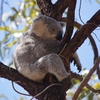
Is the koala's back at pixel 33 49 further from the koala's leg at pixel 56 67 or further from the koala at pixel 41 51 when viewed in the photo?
the koala's leg at pixel 56 67

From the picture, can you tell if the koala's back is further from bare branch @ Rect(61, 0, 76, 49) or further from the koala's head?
bare branch @ Rect(61, 0, 76, 49)

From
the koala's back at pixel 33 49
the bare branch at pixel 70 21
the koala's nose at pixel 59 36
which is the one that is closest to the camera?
the bare branch at pixel 70 21

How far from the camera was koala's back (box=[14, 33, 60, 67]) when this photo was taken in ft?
9.26

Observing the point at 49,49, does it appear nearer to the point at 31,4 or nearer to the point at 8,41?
the point at 8,41

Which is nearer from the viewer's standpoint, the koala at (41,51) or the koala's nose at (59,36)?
the koala at (41,51)

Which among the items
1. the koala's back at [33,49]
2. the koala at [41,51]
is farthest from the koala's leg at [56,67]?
the koala's back at [33,49]

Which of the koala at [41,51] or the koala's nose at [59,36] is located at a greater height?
the koala's nose at [59,36]

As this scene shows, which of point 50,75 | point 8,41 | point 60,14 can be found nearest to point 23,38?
point 8,41

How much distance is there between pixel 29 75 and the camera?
2574mm

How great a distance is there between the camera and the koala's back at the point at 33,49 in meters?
2.82

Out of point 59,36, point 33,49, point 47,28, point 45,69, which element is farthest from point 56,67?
point 47,28

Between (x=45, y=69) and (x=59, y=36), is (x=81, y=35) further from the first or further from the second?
(x=59, y=36)

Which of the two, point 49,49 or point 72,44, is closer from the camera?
point 72,44

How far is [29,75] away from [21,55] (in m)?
0.35
